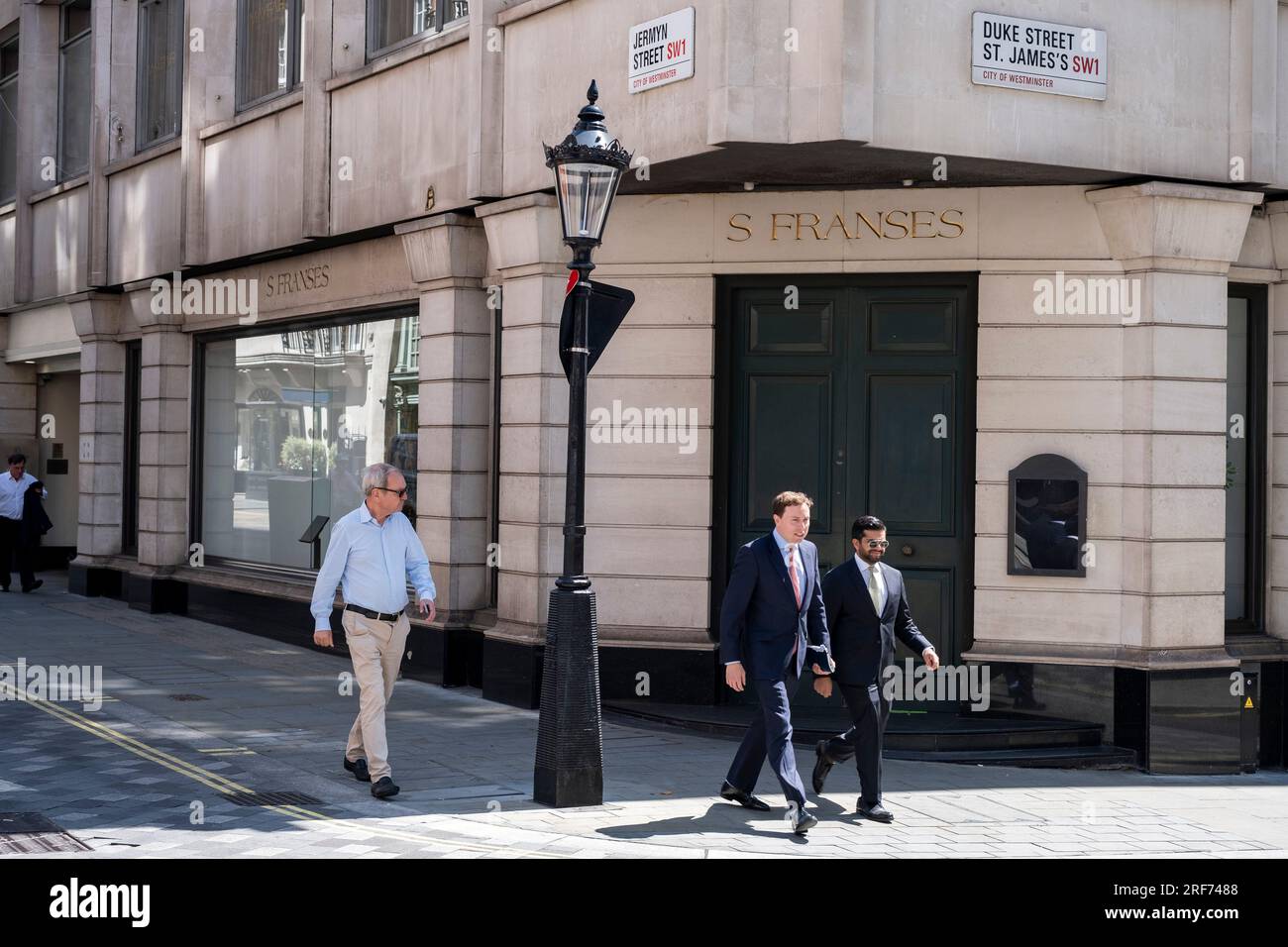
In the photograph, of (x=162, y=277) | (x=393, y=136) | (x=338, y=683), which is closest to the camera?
(x=338, y=683)

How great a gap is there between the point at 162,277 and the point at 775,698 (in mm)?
14167

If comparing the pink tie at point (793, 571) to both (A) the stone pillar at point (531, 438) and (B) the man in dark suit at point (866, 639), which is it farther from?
(A) the stone pillar at point (531, 438)

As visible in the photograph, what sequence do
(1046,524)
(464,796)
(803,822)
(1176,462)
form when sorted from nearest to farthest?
(803,822) → (464,796) → (1176,462) → (1046,524)

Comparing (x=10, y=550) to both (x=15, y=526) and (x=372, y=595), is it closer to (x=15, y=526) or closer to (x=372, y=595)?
(x=15, y=526)

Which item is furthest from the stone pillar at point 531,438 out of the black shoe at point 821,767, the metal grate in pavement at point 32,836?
the metal grate in pavement at point 32,836

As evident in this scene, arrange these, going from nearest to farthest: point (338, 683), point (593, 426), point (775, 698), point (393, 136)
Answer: point (775, 698) < point (593, 426) < point (338, 683) < point (393, 136)

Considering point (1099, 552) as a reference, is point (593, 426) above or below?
above

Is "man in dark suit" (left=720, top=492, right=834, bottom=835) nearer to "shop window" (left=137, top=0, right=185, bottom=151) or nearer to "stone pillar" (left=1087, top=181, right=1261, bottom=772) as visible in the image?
"stone pillar" (left=1087, top=181, right=1261, bottom=772)

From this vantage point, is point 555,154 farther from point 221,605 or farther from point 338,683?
point 221,605

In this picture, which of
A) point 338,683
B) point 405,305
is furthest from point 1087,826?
point 405,305

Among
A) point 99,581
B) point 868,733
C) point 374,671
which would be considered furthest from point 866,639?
point 99,581

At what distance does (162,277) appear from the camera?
20.4 meters

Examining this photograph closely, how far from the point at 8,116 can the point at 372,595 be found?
2005 centimetres

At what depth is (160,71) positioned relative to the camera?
21.1 m
